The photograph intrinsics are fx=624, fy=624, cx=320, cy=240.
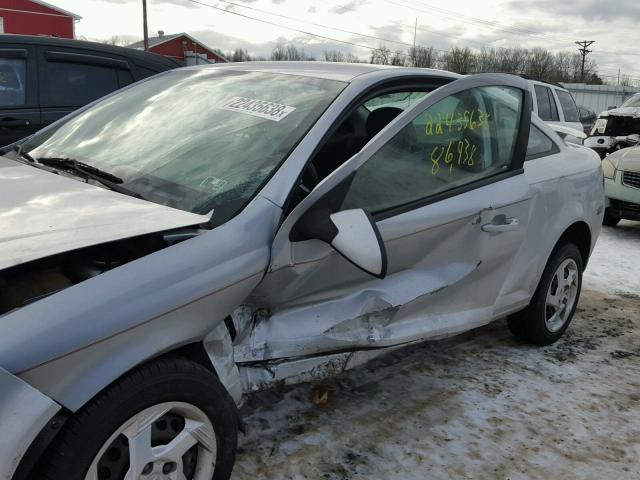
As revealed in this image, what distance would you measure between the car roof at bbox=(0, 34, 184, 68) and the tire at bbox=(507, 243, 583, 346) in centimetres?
416

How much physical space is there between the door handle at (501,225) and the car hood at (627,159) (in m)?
4.91

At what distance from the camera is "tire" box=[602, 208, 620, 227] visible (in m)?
7.82

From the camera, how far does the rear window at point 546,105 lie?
9703mm

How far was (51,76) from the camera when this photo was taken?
5.49m

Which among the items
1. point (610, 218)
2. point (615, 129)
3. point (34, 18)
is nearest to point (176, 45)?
point (34, 18)

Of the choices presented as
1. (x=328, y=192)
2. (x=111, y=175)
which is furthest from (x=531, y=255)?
(x=111, y=175)

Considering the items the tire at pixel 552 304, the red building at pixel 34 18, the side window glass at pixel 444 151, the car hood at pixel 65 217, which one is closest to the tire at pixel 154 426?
the car hood at pixel 65 217

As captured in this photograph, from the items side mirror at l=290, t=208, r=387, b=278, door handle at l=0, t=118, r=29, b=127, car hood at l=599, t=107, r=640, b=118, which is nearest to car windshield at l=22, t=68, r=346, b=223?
side mirror at l=290, t=208, r=387, b=278

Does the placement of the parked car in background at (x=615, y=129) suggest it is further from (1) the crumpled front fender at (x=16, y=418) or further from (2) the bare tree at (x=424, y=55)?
(2) the bare tree at (x=424, y=55)

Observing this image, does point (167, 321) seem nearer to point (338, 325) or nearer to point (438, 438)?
point (338, 325)

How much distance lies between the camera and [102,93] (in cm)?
572

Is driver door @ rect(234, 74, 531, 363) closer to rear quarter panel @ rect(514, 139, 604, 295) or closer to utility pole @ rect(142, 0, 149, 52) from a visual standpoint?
rear quarter panel @ rect(514, 139, 604, 295)

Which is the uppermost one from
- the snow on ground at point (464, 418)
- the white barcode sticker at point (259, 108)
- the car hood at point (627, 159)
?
the white barcode sticker at point (259, 108)

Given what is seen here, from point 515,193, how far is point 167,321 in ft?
6.76
